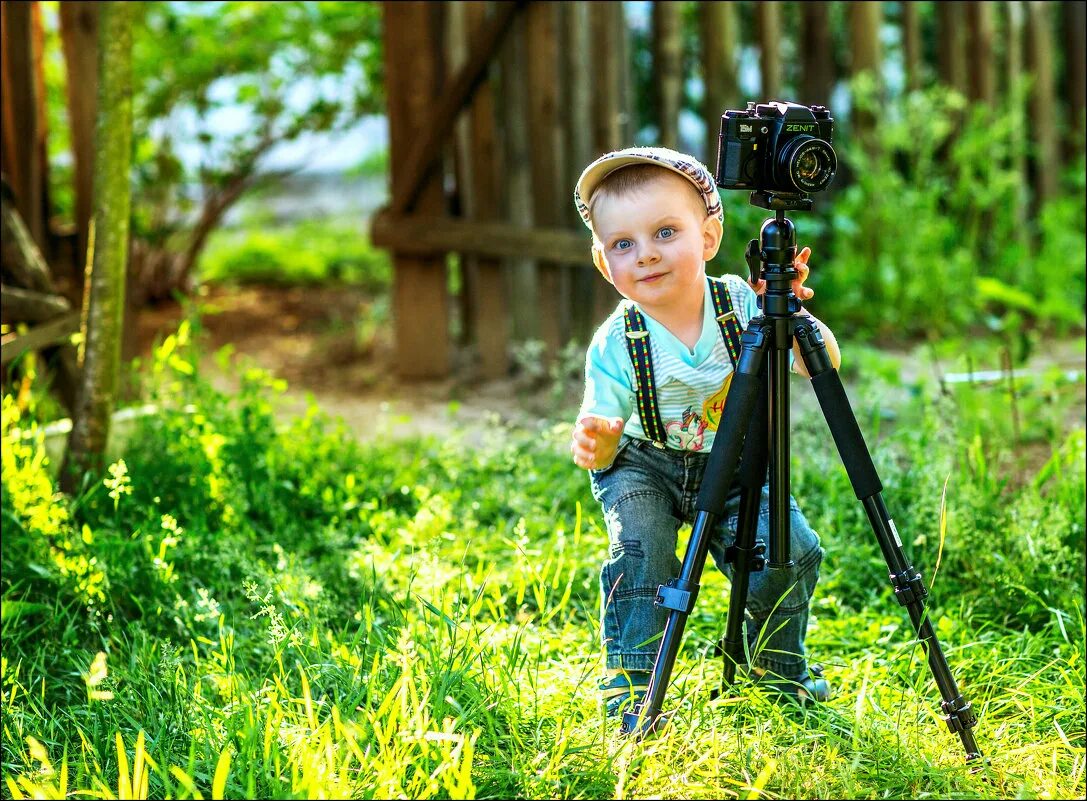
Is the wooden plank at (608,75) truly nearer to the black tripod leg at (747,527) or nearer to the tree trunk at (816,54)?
the tree trunk at (816,54)

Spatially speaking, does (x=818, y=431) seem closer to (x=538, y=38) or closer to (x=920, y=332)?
(x=538, y=38)

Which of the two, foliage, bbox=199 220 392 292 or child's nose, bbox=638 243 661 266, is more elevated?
child's nose, bbox=638 243 661 266

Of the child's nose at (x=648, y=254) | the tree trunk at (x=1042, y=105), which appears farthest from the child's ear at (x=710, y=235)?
the tree trunk at (x=1042, y=105)

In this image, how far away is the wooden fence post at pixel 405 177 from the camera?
5.35 meters

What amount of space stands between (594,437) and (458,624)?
1.51 feet

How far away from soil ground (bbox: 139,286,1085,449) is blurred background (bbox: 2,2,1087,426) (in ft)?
0.12

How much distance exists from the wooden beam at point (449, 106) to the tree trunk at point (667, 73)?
756 mm

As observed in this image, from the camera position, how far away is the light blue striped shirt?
7.86 feet

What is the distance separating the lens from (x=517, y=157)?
5.46m

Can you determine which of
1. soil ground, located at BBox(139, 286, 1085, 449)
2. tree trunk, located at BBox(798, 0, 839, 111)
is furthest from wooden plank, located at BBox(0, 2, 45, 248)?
tree trunk, located at BBox(798, 0, 839, 111)

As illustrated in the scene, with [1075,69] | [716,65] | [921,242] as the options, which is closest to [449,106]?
[716,65]

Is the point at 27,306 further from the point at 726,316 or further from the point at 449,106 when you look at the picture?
the point at 726,316

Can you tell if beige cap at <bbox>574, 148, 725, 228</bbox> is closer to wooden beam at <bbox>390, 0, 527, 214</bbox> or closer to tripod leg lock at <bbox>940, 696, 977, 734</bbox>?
tripod leg lock at <bbox>940, 696, 977, 734</bbox>

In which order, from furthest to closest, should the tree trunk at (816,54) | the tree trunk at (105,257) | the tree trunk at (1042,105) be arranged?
the tree trunk at (1042,105)
the tree trunk at (816,54)
the tree trunk at (105,257)
